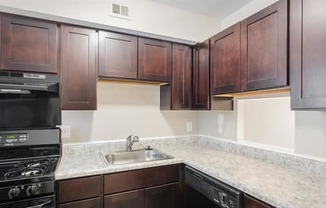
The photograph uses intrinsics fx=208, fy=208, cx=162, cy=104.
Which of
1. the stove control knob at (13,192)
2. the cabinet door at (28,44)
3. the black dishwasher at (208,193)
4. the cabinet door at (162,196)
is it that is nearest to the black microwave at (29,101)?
the cabinet door at (28,44)

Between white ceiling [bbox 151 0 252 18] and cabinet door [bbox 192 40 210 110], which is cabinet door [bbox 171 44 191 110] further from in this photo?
white ceiling [bbox 151 0 252 18]

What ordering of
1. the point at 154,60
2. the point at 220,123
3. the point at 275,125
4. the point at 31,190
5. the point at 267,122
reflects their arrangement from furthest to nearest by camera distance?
1. the point at 267,122
2. the point at 275,125
3. the point at 220,123
4. the point at 154,60
5. the point at 31,190

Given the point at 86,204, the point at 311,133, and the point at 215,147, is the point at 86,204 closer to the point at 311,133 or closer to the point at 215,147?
the point at 215,147

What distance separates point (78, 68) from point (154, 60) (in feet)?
2.41

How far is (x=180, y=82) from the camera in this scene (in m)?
2.27

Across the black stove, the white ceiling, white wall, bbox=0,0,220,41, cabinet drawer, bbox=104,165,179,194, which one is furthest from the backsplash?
the white ceiling

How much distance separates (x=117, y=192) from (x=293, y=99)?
55.7 inches

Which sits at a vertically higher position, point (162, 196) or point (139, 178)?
point (139, 178)

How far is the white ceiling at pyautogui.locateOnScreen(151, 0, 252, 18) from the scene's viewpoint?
215 cm

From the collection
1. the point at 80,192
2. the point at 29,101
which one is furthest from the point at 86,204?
the point at 29,101

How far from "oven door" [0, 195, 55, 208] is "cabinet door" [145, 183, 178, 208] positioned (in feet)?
2.34

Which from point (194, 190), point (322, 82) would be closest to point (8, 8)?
point (194, 190)

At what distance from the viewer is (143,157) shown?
7.53 ft

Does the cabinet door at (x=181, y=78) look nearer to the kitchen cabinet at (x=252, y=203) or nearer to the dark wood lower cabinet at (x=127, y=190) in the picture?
the dark wood lower cabinet at (x=127, y=190)
